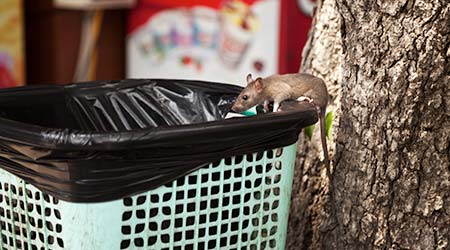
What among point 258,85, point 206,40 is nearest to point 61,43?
point 206,40

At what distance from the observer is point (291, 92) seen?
175 cm

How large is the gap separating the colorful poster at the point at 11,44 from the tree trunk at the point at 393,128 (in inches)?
94.7

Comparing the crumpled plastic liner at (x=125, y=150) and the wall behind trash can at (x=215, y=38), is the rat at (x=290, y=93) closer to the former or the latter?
the crumpled plastic liner at (x=125, y=150)

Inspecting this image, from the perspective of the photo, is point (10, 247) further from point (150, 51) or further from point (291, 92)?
point (150, 51)

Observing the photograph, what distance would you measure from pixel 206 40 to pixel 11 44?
2.97 ft

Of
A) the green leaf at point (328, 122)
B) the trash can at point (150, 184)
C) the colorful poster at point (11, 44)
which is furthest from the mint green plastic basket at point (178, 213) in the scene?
the colorful poster at point (11, 44)

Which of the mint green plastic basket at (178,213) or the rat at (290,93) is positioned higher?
the rat at (290,93)

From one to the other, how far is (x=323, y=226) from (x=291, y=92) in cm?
33

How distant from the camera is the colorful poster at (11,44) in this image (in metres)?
3.79

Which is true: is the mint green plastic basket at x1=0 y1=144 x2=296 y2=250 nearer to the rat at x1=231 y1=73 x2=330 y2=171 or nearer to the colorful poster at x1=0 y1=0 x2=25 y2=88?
the rat at x1=231 y1=73 x2=330 y2=171

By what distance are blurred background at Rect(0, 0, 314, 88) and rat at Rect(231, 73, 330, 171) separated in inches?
67.8

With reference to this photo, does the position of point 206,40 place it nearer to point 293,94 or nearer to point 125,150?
point 293,94

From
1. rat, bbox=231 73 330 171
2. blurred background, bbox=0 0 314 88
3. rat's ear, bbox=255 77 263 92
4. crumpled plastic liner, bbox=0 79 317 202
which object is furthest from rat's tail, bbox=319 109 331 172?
blurred background, bbox=0 0 314 88

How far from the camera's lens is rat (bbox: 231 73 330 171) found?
170 centimetres
